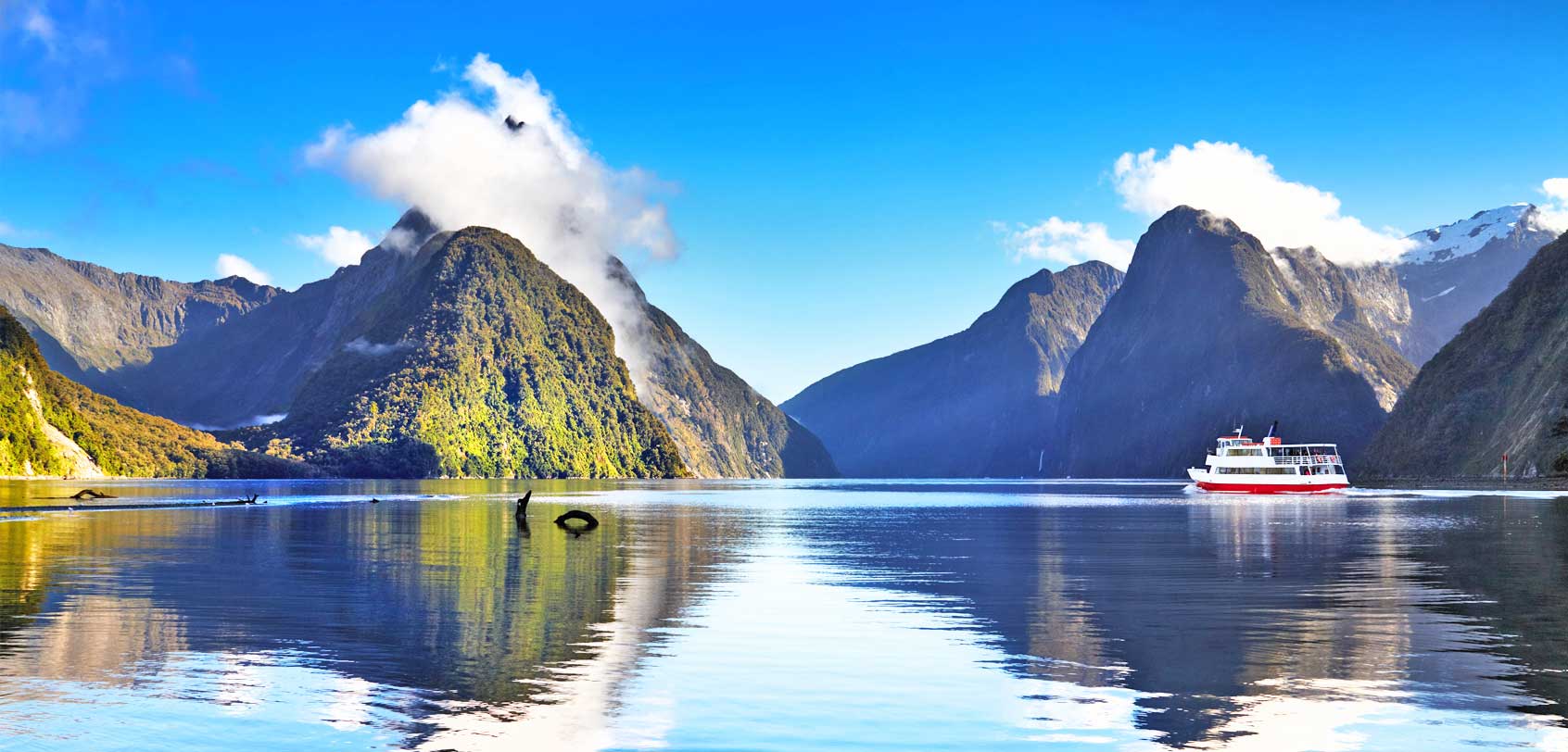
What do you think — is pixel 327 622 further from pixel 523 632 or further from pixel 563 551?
pixel 563 551

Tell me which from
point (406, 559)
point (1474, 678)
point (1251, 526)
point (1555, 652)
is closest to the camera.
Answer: point (1474, 678)

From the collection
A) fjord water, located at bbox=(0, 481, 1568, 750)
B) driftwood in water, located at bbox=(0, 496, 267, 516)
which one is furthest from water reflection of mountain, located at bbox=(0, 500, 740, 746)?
driftwood in water, located at bbox=(0, 496, 267, 516)

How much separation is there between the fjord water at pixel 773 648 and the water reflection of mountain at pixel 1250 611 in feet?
0.50

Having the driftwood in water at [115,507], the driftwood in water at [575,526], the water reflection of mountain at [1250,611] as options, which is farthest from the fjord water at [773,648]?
the driftwood in water at [115,507]

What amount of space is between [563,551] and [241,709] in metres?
39.2

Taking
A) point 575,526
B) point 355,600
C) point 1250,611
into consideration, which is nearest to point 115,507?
point 575,526

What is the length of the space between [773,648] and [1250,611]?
14.2 m

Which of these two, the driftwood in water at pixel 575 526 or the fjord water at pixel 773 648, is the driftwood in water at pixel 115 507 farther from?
the fjord water at pixel 773 648

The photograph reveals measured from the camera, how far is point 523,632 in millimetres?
29281

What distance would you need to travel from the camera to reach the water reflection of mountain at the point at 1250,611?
22156mm

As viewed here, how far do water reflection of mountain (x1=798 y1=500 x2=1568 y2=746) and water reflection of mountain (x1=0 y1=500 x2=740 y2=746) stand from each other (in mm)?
9413

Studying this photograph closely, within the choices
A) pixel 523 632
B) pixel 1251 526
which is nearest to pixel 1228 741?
pixel 523 632

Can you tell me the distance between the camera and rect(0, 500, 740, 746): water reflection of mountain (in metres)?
24.6

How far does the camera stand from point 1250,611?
34781mm
